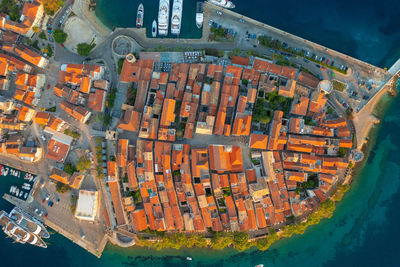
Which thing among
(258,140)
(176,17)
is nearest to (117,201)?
(258,140)

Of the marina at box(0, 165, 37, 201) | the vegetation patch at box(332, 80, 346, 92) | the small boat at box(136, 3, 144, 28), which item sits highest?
the small boat at box(136, 3, 144, 28)

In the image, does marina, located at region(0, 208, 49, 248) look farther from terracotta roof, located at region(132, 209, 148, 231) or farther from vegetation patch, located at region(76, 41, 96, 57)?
vegetation patch, located at region(76, 41, 96, 57)

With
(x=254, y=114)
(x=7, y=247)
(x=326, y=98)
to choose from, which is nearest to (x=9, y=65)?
(x=7, y=247)

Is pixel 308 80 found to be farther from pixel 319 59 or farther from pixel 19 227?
pixel 19 227

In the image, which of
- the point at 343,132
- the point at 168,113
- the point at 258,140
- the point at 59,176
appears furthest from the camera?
the point at 59,176

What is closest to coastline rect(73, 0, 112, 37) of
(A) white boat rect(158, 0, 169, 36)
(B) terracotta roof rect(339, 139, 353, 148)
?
(A) white boat rect(158, 0, 169, 36)

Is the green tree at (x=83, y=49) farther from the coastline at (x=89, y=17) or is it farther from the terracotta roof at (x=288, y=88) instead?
the terracotta roof at (x=288, y=88)

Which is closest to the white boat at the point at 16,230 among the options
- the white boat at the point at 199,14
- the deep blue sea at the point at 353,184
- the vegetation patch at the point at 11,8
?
the deep blue sea at the point at 353,184
